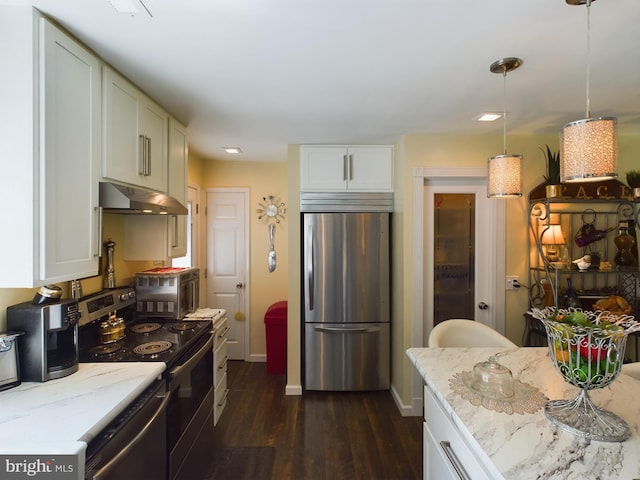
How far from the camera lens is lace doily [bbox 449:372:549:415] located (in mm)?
1163

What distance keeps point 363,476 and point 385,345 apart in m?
1.24

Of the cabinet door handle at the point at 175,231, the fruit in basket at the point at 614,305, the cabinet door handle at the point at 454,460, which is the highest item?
the cabinet door handle at the point at 175,231

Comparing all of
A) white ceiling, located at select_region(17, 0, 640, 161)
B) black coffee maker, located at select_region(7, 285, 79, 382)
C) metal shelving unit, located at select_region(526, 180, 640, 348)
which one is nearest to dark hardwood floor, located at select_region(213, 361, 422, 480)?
black coffee maker, located at select_region(7, 285, 79, 382)

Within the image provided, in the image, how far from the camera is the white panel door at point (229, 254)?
3969mm

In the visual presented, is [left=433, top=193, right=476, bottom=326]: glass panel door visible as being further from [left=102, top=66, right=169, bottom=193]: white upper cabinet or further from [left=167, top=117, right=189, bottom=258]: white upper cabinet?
[left=102, top=66, right=169, bottom=193]: white upper cabinet

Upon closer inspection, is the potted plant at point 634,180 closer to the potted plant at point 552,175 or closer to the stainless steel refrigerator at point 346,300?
the potted plant at point 552,175

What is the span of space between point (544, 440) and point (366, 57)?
1.70 m

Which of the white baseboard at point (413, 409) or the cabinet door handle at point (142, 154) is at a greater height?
the cabinet door handle at point (142, 154)

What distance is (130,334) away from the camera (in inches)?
82.0

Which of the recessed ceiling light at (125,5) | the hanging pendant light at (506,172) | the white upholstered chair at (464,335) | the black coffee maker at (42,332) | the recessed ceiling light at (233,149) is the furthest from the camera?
the recessed ceiling light at (233,149)

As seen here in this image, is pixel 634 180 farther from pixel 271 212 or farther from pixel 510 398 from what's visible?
pixel 271 212

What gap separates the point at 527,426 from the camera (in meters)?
1.06

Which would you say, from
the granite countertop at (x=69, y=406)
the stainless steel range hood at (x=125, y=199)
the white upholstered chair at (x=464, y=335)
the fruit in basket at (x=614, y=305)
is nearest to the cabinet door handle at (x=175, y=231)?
the stainless steel range hood at (x=125, y=199)

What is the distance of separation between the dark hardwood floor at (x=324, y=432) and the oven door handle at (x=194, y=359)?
75cm
